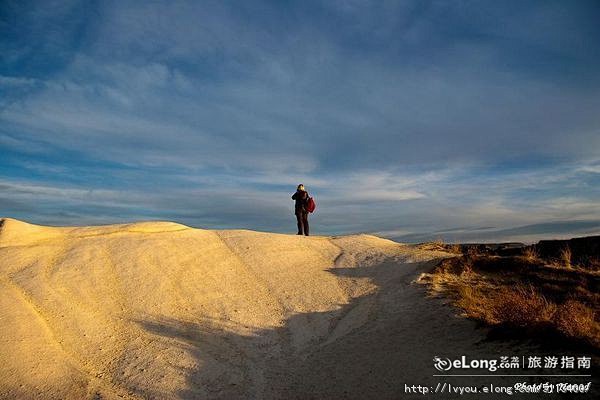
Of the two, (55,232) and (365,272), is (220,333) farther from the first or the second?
(55,232)

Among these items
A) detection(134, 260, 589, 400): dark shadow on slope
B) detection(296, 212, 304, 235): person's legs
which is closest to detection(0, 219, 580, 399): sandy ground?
detection(134, 260, 589, 400): dark shadow on slope

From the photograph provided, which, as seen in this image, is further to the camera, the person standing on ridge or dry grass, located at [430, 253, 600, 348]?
the person standing on ridge

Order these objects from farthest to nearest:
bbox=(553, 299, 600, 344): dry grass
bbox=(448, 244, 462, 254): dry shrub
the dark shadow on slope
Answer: bbox=(448, 244, 462, 254): dry shrub
the dark shadow on slope
bbox=(553, 299, 600, 344): dry grass

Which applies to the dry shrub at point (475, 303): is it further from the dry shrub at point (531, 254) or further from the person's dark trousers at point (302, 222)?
the person's dark trousers at point (302, 222)

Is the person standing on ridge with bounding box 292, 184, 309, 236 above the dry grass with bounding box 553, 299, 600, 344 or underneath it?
→ above

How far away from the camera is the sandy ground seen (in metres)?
8.41

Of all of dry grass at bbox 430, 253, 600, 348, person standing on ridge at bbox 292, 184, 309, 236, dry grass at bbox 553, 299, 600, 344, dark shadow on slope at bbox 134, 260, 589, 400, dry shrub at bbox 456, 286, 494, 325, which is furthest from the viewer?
person standing on ridge at bbox 292, 184, 309, 236

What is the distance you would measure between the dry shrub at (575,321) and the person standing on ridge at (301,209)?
12.0 metres

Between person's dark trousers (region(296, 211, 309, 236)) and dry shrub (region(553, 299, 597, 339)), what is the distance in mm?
12053

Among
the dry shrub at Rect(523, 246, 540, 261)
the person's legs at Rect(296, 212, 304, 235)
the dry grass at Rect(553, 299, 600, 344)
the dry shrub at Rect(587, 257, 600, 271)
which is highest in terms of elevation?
the person's legs at Rect(296, 212, 304, 235)

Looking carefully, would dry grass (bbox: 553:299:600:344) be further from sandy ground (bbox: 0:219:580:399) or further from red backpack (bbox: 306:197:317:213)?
red backpack (bbox: 306:197:317:213)

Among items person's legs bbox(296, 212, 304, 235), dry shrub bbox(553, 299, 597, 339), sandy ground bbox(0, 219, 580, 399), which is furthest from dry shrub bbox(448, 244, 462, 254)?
dry shrub bbox(553, 299, 597, 339)

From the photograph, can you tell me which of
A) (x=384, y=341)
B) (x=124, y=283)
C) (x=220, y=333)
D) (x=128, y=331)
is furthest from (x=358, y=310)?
(x=124, y=283)

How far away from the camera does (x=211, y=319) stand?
11.3 meters
